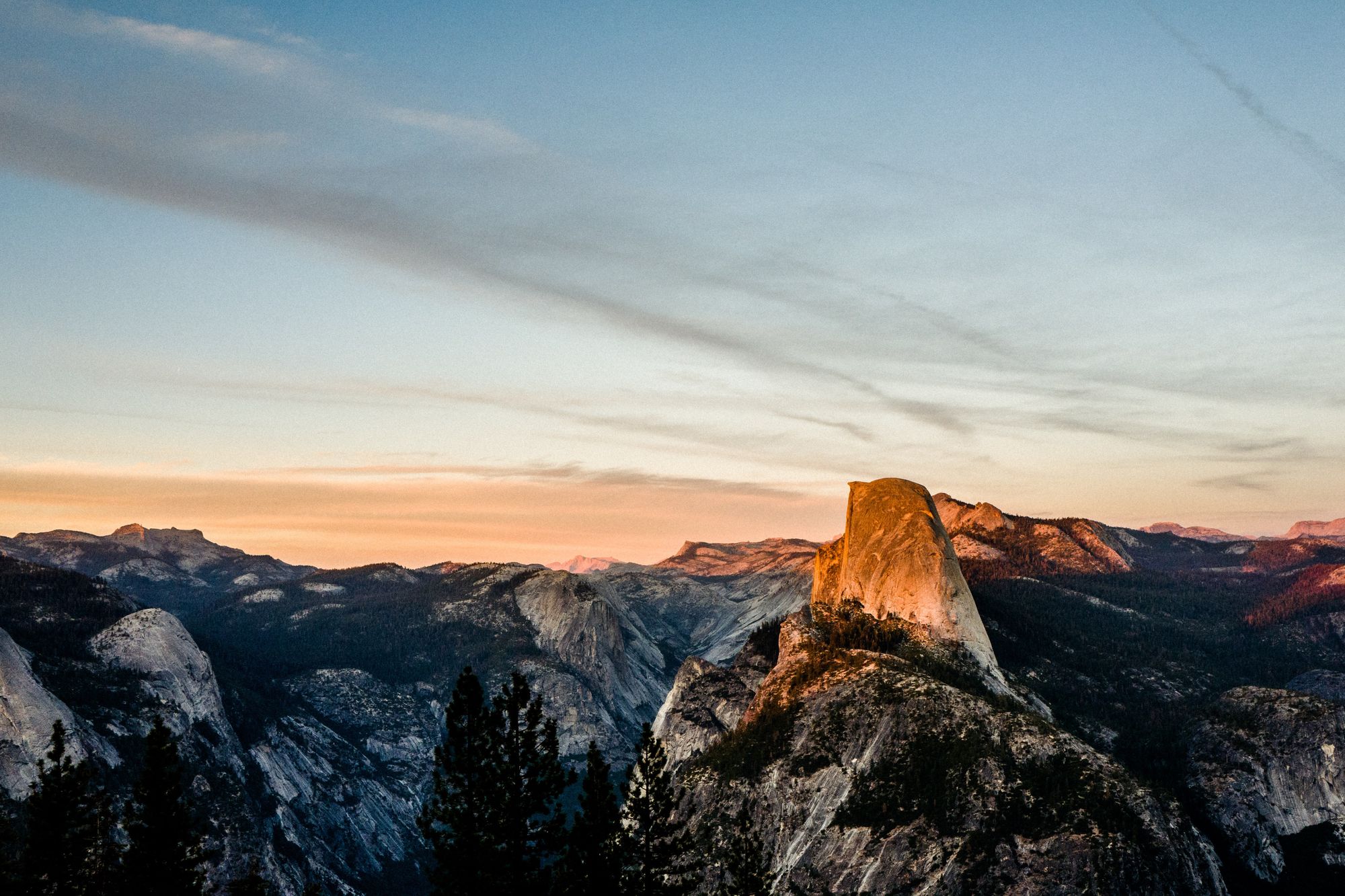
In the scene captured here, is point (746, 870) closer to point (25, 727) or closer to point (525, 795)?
point (525, 795)

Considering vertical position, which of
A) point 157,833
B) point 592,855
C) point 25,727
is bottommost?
point 25,727

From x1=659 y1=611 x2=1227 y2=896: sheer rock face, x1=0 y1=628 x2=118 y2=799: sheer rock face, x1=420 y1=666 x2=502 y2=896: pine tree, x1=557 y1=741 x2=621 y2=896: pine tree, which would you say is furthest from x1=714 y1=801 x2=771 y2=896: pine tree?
x1=0 y1=628 x2=118 y2=799: sheer rock face

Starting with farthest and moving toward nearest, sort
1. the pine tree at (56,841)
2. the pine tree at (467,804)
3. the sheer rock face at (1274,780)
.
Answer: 1. the sheer rock face at (1274,780)
2. the pine tree at (56,841)
3. the pine tree at (467,804)

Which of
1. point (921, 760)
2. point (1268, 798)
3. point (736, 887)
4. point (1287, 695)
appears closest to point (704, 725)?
point (921, 760)

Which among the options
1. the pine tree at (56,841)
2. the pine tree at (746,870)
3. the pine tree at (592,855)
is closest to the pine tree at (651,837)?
the pine tree at (592,855)

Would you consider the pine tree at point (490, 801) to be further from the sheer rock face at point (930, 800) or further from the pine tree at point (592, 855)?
the sheer rock face at point (930, 800)

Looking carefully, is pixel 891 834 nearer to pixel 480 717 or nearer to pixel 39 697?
pixel 480 717

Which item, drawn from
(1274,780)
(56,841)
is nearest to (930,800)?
(1274,780)
